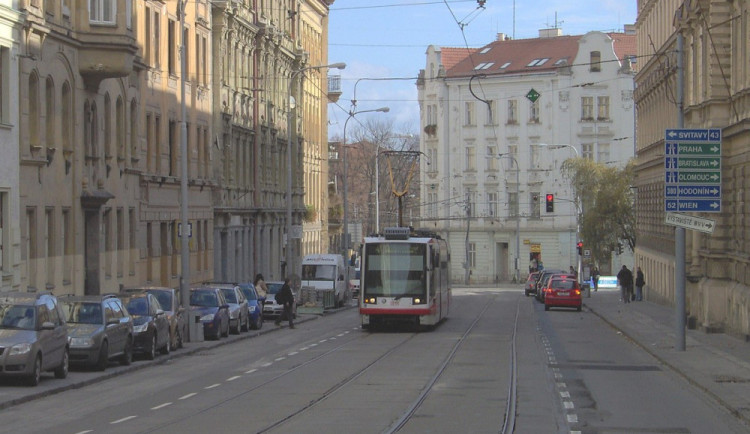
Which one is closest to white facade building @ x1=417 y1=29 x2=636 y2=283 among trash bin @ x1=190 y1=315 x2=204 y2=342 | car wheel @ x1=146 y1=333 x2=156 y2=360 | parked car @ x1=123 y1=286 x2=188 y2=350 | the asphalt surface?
the asphalt surface

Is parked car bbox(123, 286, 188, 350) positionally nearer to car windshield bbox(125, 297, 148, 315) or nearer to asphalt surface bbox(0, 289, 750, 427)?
asphalt surface bbox(0, 289, 750, 427)

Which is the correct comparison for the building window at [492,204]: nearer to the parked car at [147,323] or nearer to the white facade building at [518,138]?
the white facade building at [518,138]

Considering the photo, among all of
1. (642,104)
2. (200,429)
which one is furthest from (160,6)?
(200,429)

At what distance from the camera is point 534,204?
96688 mm

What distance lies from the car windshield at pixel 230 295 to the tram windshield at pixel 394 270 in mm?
4019

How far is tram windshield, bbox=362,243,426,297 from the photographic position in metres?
36.8

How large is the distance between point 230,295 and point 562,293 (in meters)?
22.4

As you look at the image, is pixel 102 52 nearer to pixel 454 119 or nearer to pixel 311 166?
pixel 311 166

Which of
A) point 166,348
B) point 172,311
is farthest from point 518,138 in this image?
point 166,348

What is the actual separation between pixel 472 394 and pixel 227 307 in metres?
17.1

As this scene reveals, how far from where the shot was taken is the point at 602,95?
95.1 meters

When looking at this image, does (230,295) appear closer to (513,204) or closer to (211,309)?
(211,309)

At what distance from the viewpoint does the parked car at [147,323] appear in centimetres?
2741

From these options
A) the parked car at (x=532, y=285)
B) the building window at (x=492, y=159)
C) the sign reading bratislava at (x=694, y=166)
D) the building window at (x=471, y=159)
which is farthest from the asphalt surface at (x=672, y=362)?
the building window at (x=471, y=159)
